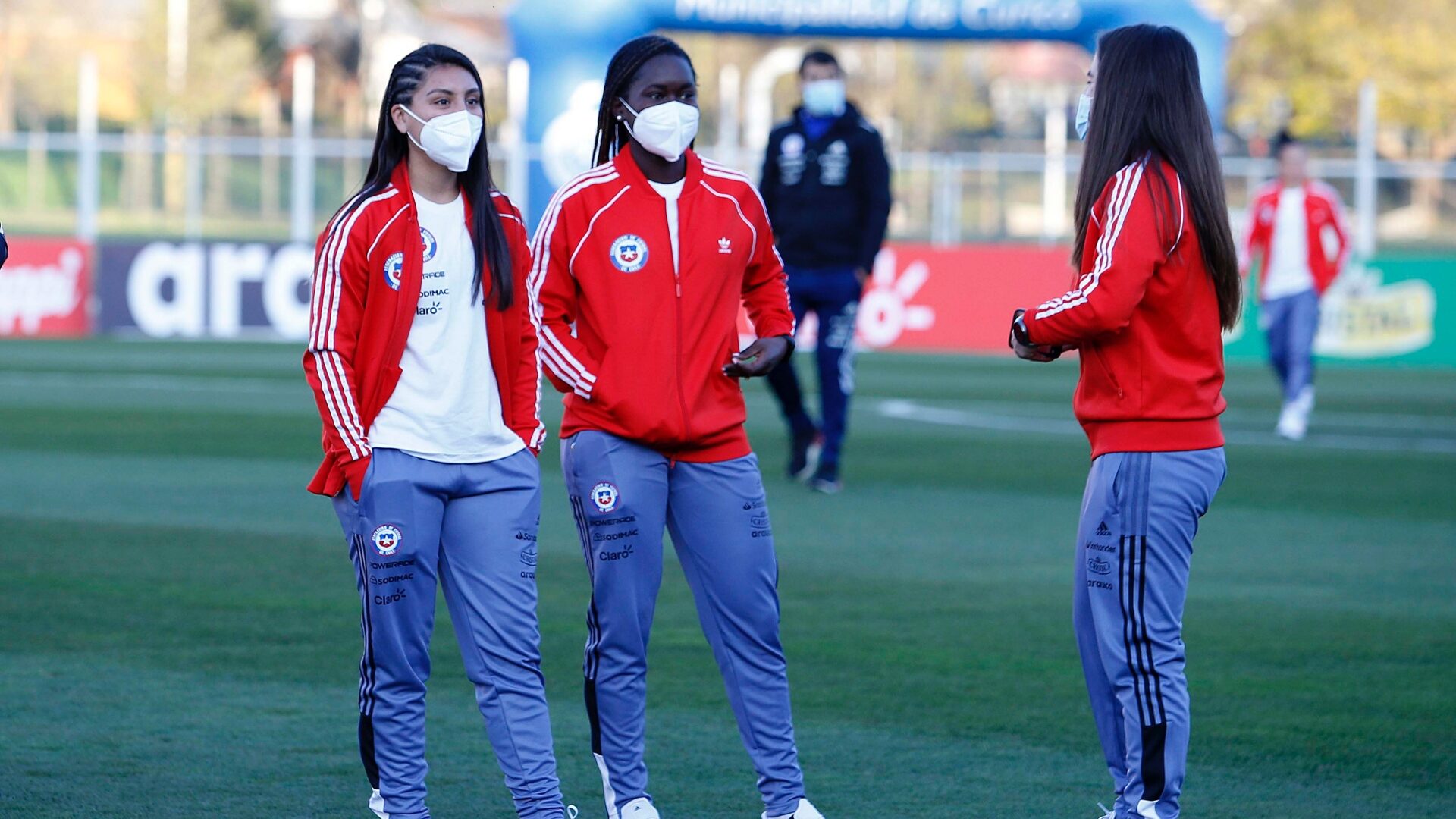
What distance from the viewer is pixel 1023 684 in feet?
20.9

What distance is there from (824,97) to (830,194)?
522 mm

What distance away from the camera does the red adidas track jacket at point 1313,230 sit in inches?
543

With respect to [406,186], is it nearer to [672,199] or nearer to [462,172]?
[462,172]

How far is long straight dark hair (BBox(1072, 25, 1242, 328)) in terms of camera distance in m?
4.32

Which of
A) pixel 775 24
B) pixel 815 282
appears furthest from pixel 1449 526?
pixel 775 24

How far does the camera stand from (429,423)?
4.37 meters

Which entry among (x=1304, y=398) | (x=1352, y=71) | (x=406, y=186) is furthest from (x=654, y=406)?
(x=1352, y=71)

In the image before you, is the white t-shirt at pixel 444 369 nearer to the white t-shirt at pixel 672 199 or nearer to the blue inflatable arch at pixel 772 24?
the white t-shirt at pixel 672 199

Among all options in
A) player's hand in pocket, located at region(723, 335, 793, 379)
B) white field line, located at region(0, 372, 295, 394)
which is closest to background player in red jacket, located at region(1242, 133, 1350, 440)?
white field line, located at region(0, 372, 295, 394)

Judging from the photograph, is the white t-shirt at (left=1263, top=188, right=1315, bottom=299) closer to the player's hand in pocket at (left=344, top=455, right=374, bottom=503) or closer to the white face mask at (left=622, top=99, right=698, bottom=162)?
the white face mask at (left=622, top=99, right=698, bottom=162)

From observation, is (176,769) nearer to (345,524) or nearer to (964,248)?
(345,524)

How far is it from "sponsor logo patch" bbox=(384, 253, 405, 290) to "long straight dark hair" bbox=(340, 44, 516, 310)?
7.1 inches

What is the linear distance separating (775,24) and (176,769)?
18.7 m

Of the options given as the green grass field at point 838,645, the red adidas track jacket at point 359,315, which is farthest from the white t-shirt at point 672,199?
the green grass field at point 838,645
